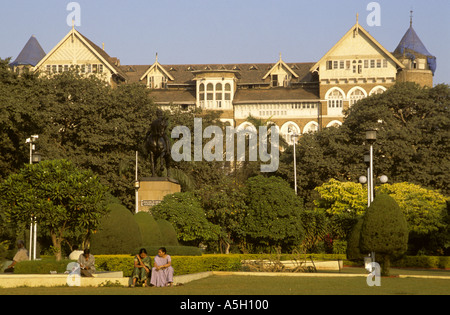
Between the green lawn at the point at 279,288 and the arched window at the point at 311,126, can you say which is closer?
the green lawn at the point at 279,288

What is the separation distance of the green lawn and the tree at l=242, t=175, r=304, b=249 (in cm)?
1858

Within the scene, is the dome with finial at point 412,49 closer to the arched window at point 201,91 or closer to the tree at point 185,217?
the arched window at point 201,91

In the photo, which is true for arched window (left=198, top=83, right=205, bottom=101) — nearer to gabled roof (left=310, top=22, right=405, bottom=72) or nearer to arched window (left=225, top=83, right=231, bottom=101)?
arched window (left=225, top=83, right=231, bottom=101)

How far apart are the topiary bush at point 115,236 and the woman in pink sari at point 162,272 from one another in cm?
726

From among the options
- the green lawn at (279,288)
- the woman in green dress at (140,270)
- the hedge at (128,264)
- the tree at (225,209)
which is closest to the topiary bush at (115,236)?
the hedge at (128,264)

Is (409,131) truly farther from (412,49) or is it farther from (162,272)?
(162,272)

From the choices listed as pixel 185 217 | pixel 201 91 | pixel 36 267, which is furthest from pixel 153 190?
pixel 201 91

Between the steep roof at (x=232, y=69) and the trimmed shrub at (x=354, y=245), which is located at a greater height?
the steep roof at (x=232, y=69)

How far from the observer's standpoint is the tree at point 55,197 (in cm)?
2619

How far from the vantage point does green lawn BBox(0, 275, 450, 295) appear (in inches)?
754

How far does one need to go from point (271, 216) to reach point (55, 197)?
1907 cm

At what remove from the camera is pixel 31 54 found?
A: 100562mm

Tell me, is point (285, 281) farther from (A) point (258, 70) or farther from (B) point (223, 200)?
(A) point (258, 70)

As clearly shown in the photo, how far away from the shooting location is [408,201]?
4519 cm
